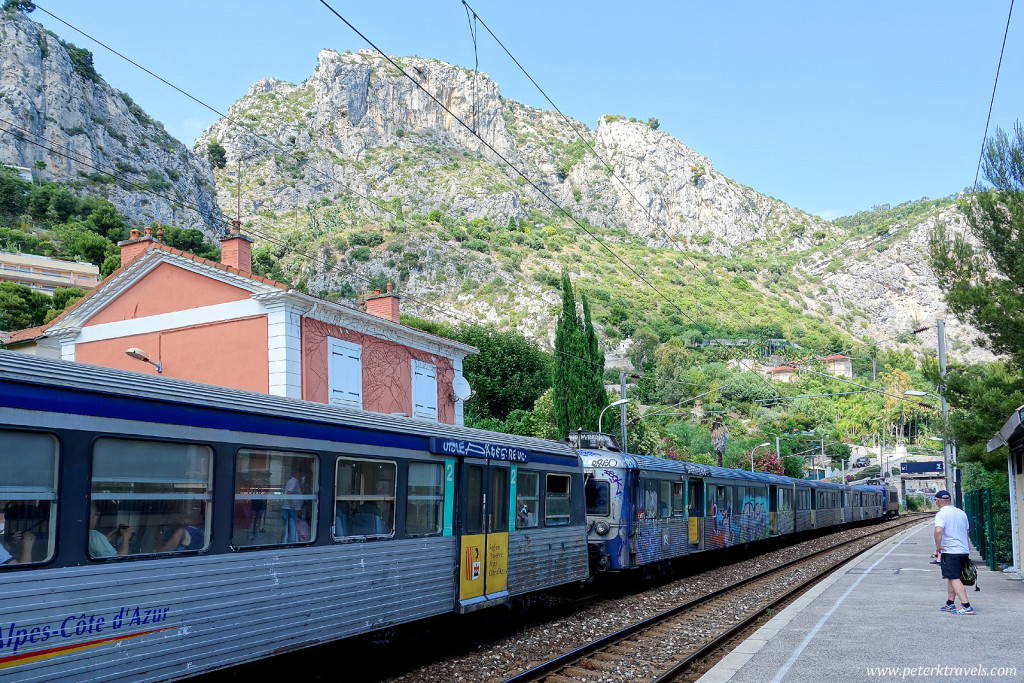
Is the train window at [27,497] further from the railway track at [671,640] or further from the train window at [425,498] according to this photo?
the railway track at [671,640]

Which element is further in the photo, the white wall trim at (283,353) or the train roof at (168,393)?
the white wall trim at (283,353)

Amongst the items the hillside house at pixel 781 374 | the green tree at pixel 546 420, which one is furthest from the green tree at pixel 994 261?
the hillside house at pixel 781 374

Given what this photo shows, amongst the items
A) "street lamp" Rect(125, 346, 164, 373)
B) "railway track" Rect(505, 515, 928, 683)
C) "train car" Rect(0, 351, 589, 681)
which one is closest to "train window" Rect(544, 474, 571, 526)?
"railway track" Rect(505, 515, 928, 683)

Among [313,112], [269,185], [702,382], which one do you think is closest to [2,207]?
[269,185]

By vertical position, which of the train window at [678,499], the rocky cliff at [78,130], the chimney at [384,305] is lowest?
the train window at [678,499]

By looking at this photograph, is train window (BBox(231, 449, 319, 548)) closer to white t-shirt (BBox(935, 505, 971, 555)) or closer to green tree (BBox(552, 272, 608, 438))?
white t-shirt (BBox(935, 505, 971, 555))

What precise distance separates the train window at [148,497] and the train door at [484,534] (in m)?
4.30

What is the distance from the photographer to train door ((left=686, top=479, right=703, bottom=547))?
20.7 meters

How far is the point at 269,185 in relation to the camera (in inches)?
6078

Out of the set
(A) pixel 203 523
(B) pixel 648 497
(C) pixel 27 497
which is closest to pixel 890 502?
(B) pixel 648 497

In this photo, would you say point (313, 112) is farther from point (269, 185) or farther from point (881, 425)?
point (881, 425)

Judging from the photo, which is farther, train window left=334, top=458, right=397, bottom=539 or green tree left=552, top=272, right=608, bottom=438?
green tree left=552, top=272, right=608, bottom=438

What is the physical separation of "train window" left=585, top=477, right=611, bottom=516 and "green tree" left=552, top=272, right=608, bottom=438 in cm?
2663

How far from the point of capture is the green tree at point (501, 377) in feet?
192
